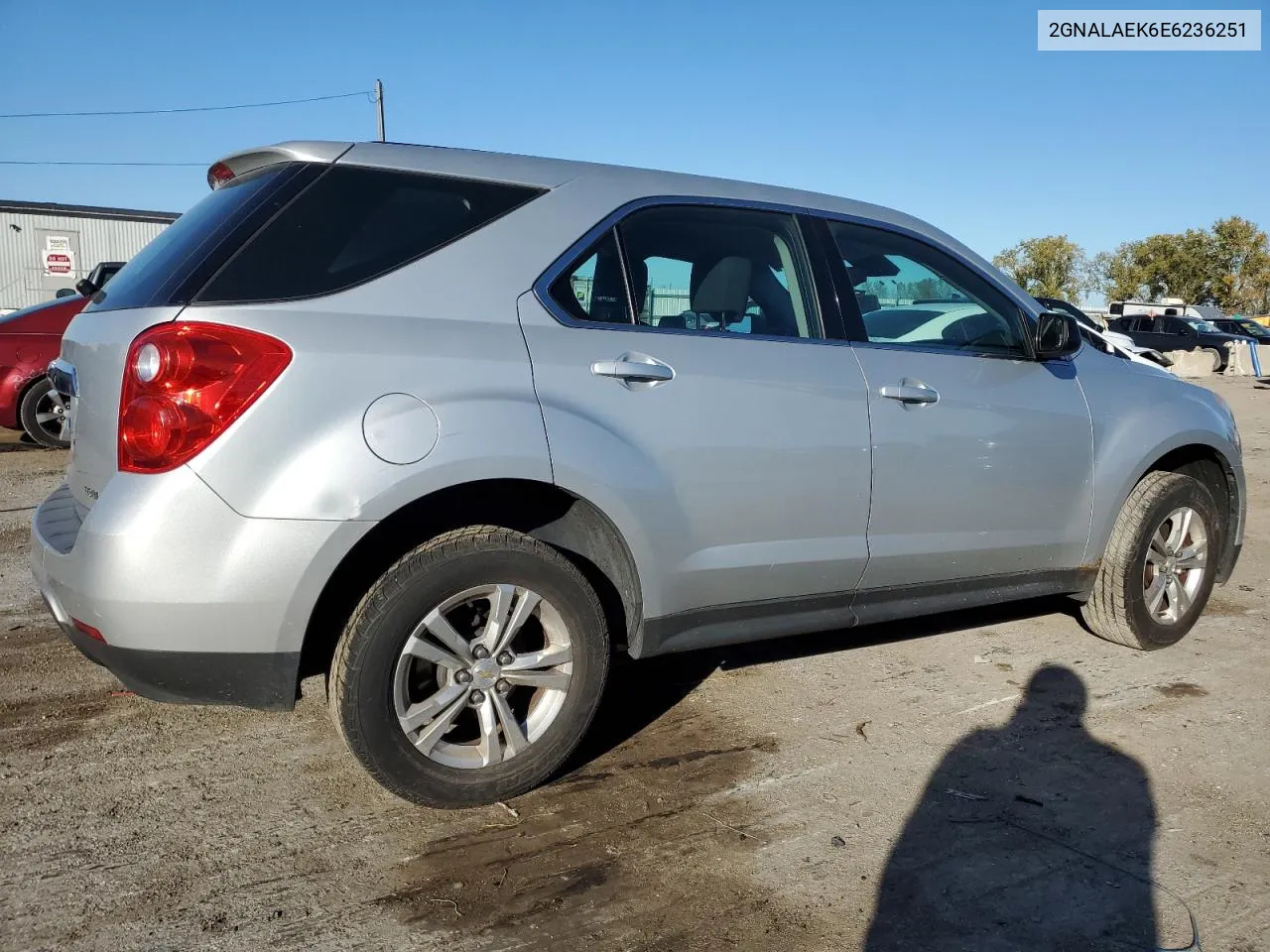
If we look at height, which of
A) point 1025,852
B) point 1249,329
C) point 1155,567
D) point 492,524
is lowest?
point 1025,852

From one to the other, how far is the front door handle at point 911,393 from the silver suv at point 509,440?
0.03 meters

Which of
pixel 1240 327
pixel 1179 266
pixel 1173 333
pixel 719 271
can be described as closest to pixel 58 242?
pixel 1173 333

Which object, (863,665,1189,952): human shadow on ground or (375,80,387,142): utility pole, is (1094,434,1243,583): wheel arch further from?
(375,80,387,142): utility pole

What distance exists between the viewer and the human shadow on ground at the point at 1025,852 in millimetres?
2498

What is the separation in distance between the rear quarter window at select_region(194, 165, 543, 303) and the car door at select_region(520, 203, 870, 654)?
1.02ft

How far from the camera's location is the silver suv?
2586 millimetres

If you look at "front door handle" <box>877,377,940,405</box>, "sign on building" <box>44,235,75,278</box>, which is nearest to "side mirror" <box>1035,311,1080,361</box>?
"front door handle" <box>877,377,940,405</box>

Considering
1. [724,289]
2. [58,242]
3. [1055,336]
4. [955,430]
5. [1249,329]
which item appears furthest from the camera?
[1249,329]

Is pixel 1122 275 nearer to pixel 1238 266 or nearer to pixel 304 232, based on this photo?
pixel 1238 266

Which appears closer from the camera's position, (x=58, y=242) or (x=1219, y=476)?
(x=1219, y=476)

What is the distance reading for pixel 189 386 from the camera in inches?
101

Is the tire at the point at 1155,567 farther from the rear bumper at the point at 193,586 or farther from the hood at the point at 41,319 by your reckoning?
the hood at the point at 41,319

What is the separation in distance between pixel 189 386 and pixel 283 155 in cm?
81

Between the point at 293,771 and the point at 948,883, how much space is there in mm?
1956
